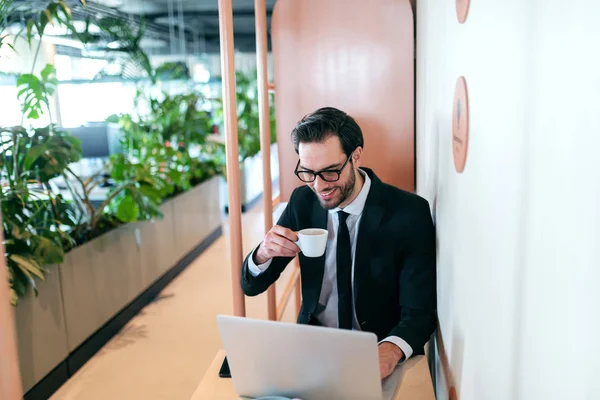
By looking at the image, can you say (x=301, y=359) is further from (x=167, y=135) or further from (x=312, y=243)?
(x=167, y=135)

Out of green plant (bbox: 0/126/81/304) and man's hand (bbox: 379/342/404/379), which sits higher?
green plant (bbox: 0/126/81/304)

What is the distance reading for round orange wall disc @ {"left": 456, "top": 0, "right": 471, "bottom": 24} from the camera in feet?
4.22

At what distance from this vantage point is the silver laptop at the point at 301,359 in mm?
1174

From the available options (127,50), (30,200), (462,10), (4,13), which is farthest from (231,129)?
(127,50)

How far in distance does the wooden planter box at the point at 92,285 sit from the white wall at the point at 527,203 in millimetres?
2251

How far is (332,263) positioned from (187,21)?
32.3 feet

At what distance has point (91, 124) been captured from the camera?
5.08 metres

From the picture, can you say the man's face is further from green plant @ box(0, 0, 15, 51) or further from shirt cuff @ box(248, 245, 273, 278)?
green plant @ box(0, 0, 15, 51)

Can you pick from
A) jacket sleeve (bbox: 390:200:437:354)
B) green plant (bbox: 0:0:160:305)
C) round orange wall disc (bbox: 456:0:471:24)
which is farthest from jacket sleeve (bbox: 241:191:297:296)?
green plant (bbox: 0:0:160:305)

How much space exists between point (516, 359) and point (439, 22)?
3.87 ft

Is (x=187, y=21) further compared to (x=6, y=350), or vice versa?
(x=187, y=21)

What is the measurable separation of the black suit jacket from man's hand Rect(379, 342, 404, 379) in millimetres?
137

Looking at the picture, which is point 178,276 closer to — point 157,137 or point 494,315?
point 157,137

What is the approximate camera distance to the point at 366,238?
5.90 feet
